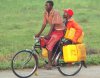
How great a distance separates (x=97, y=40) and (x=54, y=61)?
268 inches

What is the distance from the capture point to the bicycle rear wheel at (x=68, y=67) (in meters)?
11.2

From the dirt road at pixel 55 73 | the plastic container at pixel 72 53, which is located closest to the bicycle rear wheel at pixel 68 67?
the dirt road at pixel 55 73

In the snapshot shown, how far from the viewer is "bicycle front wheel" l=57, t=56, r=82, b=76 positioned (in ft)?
36.6

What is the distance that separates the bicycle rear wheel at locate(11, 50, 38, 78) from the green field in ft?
2.76

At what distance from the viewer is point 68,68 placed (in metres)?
11.4

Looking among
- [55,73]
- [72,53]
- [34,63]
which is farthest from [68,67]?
[34,63]

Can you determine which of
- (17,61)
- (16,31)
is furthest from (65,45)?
(16,31)

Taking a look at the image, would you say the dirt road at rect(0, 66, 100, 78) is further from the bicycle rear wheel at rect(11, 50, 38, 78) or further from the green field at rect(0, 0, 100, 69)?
the green field at rect(0, 0, 100, 69)

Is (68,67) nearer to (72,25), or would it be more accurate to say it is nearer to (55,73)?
(55,73)

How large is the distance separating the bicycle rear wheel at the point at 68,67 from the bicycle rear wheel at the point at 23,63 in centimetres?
63

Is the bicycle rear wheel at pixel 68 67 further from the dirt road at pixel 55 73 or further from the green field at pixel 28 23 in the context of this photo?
the green field at pixel 28 23

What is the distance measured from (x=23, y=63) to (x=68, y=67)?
3.86 feet

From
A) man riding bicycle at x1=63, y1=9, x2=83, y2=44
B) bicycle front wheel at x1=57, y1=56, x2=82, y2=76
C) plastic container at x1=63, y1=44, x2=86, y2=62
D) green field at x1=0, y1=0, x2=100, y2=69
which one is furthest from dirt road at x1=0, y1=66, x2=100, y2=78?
man riding bicycle at x1=63, y1=9, x2=83, y2=44

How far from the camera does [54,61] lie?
11.0m
